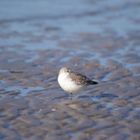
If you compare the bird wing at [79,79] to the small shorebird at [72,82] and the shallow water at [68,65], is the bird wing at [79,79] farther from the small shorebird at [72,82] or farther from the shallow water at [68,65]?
the shallow water at [68,65]

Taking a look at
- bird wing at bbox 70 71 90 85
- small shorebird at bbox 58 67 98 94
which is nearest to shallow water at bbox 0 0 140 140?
small shorebird at bbox 58 67 98 94

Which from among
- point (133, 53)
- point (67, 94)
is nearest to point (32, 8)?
point (133, 53)

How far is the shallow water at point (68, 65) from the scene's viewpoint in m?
9.61

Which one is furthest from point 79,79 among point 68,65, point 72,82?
point 68,65

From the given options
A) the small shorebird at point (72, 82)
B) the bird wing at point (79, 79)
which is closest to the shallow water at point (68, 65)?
the small shorebird at point (72, 82)

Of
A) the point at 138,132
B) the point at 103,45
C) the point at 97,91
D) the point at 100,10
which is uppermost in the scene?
the point at 100,10

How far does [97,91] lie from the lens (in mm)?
11922

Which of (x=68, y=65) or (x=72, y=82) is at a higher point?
(x=68, y=65)

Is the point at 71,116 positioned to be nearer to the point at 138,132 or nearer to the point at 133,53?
the point at 138,132

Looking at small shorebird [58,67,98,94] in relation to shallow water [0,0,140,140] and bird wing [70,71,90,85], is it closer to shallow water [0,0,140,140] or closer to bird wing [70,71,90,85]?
bird wing [70,71,90,85]

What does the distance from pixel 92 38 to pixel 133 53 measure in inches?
93.7

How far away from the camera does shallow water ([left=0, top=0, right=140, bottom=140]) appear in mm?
9609

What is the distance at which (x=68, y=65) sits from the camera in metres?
14.1

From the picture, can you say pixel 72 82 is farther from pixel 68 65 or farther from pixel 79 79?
pixel 68 65
